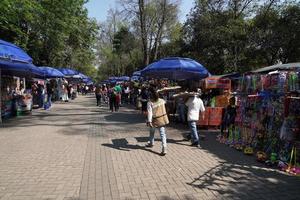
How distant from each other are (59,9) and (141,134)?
21471 mm

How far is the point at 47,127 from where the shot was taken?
45.8 ft

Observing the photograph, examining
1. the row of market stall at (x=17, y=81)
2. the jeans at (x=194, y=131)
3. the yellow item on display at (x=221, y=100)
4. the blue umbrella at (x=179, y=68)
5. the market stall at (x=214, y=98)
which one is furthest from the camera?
the blue umbrella at (x=179, y=68)

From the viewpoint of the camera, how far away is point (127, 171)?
741cm

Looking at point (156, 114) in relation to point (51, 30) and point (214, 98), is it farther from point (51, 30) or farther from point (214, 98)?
point (51, 30)

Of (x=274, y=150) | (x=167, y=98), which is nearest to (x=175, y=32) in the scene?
(x=167, y=98)

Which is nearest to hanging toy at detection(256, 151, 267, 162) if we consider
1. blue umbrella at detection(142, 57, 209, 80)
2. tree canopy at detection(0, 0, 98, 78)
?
blue umbrella at detection(142, 57, 209, 80)

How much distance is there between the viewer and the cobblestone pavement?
19.8ft

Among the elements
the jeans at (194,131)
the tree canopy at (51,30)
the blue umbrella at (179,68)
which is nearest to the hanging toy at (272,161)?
the jeans at (194,131)

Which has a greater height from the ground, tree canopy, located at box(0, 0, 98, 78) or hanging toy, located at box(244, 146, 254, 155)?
tree canopy, located at box(0, 0, 98, 78)

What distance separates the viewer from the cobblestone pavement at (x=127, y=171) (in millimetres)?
6047

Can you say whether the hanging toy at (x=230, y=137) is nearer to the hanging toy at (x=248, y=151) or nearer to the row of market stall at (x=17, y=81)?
the hanging toy at (x=248, y=151)

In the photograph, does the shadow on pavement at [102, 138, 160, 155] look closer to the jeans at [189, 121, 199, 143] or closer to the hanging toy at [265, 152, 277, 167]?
the jeans at [189, 121, 199, 143]

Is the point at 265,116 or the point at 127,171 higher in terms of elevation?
the point at 265,116

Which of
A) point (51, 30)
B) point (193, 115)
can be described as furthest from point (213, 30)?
point (193, 115)
